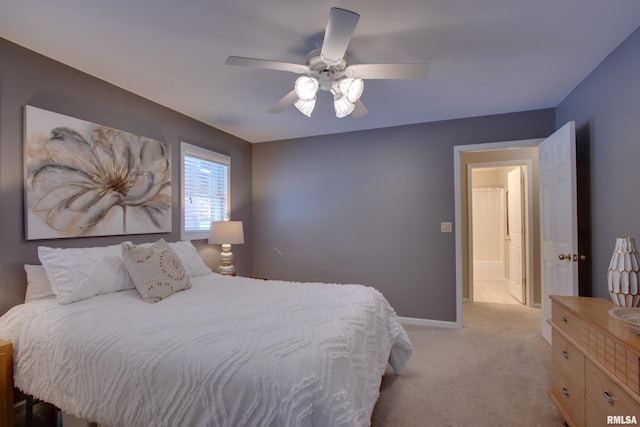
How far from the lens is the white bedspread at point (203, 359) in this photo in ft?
3.74

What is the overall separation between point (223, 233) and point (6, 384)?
198 cm

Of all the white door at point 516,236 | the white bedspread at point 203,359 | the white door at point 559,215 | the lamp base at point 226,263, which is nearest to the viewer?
the white bedspread at point 203,359

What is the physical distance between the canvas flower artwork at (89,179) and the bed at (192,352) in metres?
0.33

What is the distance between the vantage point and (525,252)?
4477 millimetres

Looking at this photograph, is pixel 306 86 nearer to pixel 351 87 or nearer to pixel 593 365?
pixel 351 87

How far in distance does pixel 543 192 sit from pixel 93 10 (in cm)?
390

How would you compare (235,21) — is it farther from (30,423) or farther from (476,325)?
(476,325)

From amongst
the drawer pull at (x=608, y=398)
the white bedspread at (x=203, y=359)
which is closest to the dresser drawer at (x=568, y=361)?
the drawer pull at (x=608, y=398)

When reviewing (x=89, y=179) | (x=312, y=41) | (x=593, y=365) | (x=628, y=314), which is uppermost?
(x=312, y=41)

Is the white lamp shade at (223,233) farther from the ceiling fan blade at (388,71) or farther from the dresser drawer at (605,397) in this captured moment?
the dresser drawer at (605,397)

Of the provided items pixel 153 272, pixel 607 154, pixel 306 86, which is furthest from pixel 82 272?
pixel 607 154

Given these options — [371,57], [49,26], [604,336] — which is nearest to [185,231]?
[49,26]

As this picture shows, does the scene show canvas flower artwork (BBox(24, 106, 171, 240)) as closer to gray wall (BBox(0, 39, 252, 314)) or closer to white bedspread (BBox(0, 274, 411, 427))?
gray wall (BBox(0, 39, 252, 314))

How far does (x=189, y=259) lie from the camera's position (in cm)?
275
